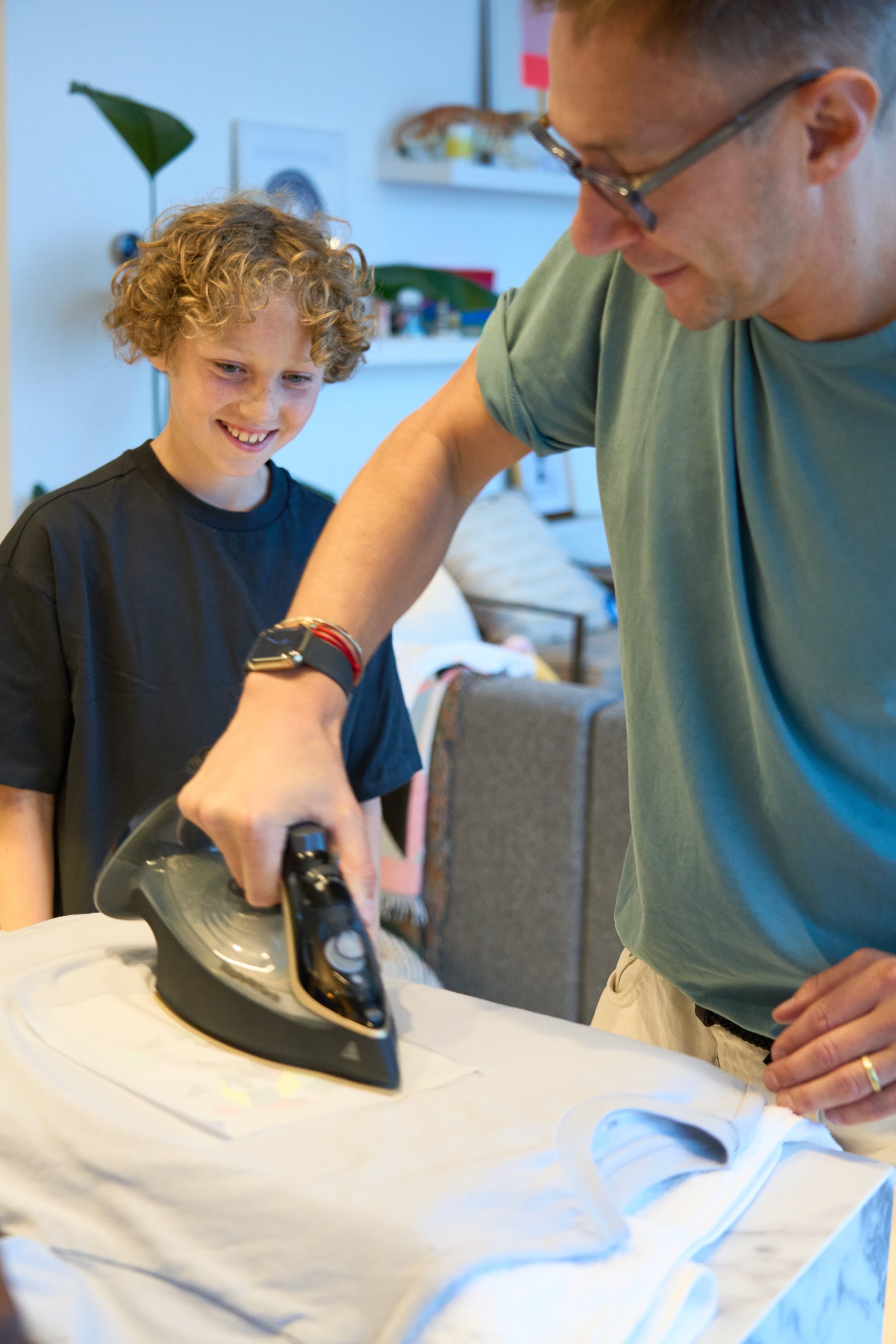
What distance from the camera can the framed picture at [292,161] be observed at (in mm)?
3092

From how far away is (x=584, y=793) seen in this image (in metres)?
2.35

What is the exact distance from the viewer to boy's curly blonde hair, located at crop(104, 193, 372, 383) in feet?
4.25

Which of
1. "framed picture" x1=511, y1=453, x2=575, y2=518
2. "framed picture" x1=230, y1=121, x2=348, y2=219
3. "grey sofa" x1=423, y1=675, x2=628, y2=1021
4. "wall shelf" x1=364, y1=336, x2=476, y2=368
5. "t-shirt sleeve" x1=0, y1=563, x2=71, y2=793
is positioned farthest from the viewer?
"framed picture" x1=511, y1=453, x2=575, y2=518

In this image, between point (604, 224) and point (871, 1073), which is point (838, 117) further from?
point (871, 1073)

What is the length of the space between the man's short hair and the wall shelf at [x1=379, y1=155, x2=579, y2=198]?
300cm

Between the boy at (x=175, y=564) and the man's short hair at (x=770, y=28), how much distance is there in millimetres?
719

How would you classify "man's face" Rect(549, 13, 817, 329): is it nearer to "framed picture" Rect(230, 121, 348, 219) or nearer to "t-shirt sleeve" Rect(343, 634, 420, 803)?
"t-shirt sleeve" Rect(343, 634, 420, 803)

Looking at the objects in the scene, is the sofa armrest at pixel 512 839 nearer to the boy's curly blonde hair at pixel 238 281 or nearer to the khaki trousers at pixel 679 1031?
the boy's curly blonde hair at pixel 238 281

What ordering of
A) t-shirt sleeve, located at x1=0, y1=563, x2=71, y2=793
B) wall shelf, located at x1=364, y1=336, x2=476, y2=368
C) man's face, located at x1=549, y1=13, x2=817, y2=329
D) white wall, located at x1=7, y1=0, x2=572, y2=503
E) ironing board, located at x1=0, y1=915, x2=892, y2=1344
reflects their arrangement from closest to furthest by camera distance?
ironing board, located at x1=0, y1=915, x2=892, y2=1344 → man's face, located at x1=549, y1=13, x2=817, y2=329 → t-shirt sleeve, located at x1=0, y1=563, x2=71, y2=793 → white wall, located at x1=7, y1=0, x2=572, y2=503 → wall shelf, located at x1=364, y1=336, x2=476, y2=368

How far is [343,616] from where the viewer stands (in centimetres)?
88

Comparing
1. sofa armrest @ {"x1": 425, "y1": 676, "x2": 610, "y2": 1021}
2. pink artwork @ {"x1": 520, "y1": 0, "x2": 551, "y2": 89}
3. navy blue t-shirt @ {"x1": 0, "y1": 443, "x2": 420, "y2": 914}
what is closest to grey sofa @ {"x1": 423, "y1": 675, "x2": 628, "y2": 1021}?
sofa armrest @ {"x1": 425, "y1": 676, "x2": 610, "y2": 1021}

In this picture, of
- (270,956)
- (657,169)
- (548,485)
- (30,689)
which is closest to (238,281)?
(30,689)

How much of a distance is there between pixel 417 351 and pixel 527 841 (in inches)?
63.8

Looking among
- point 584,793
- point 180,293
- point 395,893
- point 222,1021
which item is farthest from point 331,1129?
point 395,893
